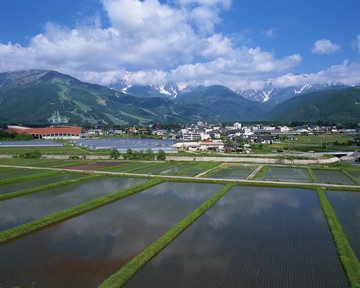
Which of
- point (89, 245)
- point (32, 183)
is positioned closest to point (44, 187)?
point (32, 183)

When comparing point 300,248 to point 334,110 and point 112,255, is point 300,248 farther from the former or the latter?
point 334,110

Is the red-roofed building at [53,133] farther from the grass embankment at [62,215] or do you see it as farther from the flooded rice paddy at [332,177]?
the flooded rice paddy at [332,177]

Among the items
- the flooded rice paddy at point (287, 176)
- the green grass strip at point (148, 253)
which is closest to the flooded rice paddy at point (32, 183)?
the green grass strip at point (148, 253)

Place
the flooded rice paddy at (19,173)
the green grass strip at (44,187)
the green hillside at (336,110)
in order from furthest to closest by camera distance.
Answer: the green hillside at (336,110)
the flooded rice paddy at (19,173)
the green grass strip at (44,187)

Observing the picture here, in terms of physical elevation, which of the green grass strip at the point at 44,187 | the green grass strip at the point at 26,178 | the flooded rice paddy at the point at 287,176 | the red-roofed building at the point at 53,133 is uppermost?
the red-roofed building at the point at 53,133

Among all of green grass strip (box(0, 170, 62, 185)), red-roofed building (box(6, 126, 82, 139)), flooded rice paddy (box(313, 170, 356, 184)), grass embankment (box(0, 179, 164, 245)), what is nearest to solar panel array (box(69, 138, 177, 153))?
green grass strip (box(0, 170, 62, 185))

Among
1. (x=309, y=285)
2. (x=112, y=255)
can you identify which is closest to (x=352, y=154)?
(x=309, y=285)

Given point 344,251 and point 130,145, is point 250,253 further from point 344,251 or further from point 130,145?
point 130,145

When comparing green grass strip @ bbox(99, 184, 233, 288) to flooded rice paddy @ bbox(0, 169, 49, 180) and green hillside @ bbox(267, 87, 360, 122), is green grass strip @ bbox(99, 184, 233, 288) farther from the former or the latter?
green hillside @ bbox(267, 87, 360, 122)
